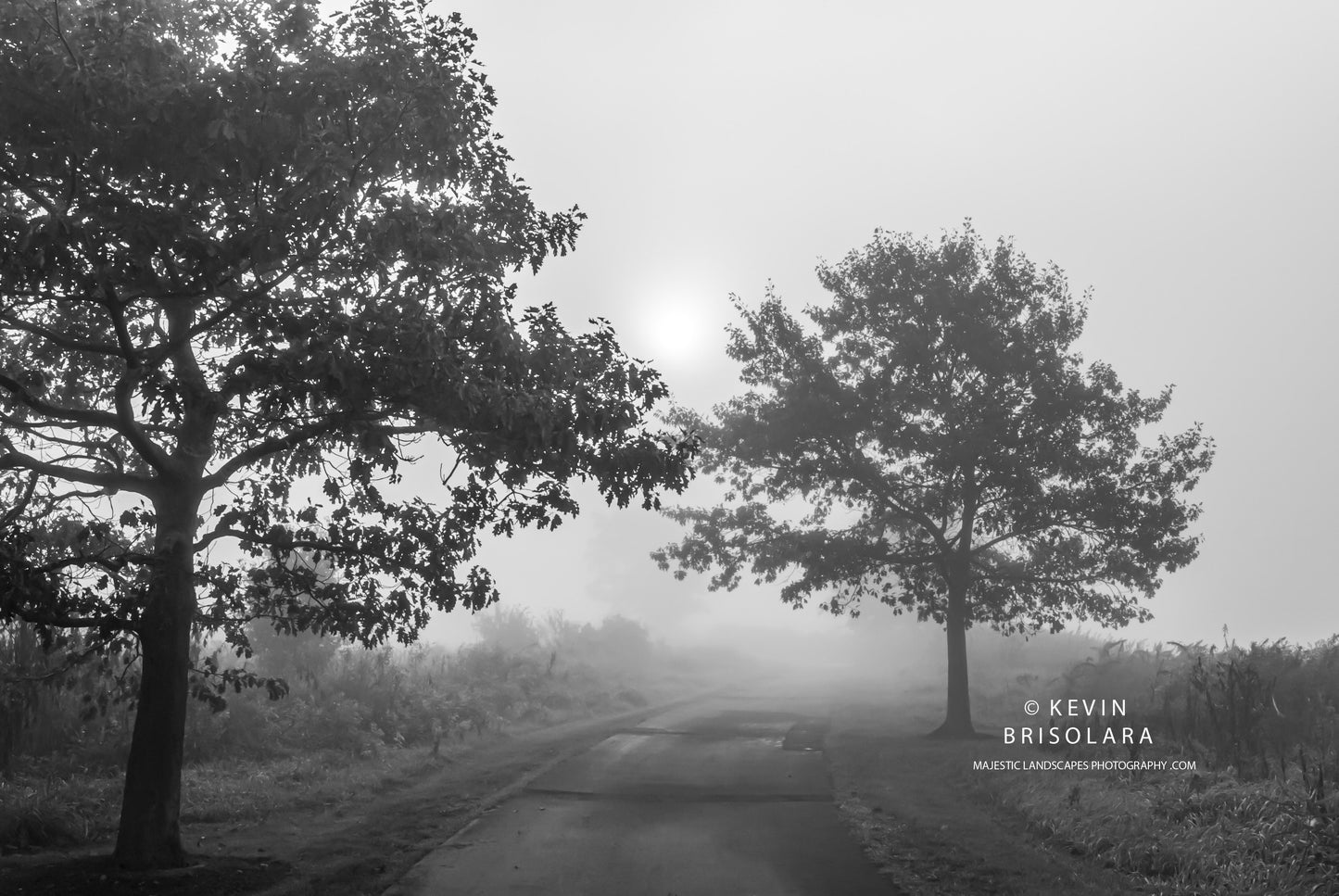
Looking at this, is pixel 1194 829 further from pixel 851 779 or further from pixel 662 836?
pixel 851 779

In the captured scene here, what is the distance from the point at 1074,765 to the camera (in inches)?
627

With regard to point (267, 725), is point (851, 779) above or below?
below

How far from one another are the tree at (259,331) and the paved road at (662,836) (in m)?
2.94

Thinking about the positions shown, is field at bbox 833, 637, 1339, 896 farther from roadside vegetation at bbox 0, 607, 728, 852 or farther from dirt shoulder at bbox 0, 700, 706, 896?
roadside vegetation at bbox 0, 607, 728, 852

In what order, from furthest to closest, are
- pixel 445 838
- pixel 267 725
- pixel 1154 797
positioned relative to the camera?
pixel 267 725
pixel 1154 797
pixel 445 838

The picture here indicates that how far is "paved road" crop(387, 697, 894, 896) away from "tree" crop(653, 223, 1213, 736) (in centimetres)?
706

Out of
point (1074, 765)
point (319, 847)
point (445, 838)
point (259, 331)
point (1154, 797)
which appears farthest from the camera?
point (1074, 765)

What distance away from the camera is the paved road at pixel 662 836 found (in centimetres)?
971

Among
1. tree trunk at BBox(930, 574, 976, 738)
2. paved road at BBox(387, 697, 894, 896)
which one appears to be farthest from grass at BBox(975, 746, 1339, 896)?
tree trunk at BBox(930, 574, 976, 738)

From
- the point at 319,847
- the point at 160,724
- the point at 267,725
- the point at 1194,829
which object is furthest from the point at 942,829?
the point at 267,725

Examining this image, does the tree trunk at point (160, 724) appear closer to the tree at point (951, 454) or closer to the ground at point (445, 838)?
the ground at point (445, 838)

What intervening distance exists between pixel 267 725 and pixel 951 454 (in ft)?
52.3

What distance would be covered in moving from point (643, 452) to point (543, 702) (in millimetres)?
19626

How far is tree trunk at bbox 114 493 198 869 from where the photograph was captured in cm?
998
